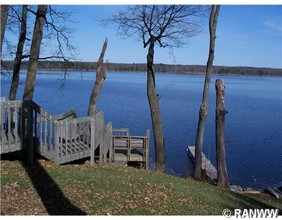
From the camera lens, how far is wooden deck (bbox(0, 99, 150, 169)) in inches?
388

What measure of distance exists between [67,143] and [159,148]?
6.73 m

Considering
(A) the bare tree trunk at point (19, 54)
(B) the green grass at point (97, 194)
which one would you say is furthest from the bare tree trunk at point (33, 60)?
(B) the green grass at point (97, 194)

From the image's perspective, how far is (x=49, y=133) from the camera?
1059 centimetres

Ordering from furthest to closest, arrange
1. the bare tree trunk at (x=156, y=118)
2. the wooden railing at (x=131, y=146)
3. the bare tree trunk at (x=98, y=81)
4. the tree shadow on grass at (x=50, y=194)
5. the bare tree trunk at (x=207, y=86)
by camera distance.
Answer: the bare tree trunk at (x=98, y=81) < the bare tree trunk at (x=156, y=118) < the bare tree trunk at (x=207, y=86) < the wooden railing at (x=131, y=146) < the tree shadow on grass at (x=50, y=194)

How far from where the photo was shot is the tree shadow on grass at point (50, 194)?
22.0ft

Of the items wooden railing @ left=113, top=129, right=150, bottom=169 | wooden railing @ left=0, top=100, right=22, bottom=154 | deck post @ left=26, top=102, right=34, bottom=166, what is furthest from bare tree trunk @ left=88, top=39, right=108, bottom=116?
deck post @ left=26, top=102, right=34, bottom=166

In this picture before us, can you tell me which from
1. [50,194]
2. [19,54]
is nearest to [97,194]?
[50,194]

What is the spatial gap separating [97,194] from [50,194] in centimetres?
87

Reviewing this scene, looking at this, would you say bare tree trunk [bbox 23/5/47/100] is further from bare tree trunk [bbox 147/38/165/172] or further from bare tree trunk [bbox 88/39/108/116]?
bare tree trunk [bbox 147/38/165/172]

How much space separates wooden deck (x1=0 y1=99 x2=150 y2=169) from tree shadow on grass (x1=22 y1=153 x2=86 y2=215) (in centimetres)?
73

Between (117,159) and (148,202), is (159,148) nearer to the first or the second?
(117,159)

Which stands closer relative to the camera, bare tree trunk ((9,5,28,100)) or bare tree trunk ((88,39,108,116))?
bare tree trunk ((9,5,28,100))

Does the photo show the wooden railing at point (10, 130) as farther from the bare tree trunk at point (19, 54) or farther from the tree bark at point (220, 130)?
the tree bark at point (220, 130)

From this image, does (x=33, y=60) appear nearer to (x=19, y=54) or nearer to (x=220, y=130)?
(x=19, y=54)
